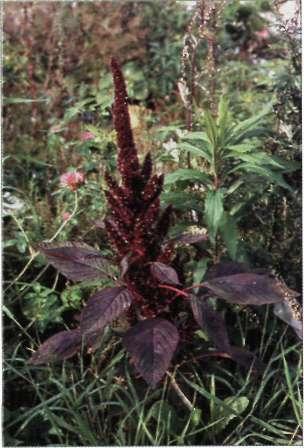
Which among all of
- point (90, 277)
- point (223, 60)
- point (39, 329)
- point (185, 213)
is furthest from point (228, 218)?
point (223, 60)

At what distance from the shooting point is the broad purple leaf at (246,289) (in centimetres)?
202

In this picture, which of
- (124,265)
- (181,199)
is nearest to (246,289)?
(124,265)

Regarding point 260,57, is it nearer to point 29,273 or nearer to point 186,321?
point 29,273

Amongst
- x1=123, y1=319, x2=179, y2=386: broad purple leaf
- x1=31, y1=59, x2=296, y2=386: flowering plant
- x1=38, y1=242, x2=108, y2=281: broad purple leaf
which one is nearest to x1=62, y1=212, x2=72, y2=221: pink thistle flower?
x1=31, y1=59, x2=296, y2=386: flowering plant

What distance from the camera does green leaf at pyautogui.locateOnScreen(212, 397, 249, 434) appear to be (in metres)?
2.21

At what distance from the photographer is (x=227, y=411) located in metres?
2.21

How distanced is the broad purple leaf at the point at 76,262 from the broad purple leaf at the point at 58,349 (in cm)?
19

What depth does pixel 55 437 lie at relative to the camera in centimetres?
236

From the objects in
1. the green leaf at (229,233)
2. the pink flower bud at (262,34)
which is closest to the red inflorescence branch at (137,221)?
the green leaf at (229,233)

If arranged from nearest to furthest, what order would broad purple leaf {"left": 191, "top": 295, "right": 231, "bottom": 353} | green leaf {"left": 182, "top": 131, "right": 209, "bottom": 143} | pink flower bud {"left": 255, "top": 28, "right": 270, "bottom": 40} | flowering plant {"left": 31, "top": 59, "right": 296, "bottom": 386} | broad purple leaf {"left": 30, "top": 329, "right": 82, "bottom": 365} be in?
flowering plant {"left": 31, "top": 59, "right": 296, "bottom": 386}
broad purple leaf {"left": 191, "top": 295, "right": 231, "bottom": 353}
broad purple leaf {"left": 30, "top": 329, "right": 82, "bottom": 365}
green leaf {"left": 182, "top": 131, "right": 209, "bottom": 143}
pink flower bud {"left": 255, "top": 28, "right": 270, "bottom": 40}

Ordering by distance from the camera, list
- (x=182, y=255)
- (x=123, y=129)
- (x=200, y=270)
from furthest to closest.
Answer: (x=182, y=255) → (x=200, y=270) → (x=123, y=129)

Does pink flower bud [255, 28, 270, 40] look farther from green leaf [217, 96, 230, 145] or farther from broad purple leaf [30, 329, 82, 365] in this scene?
broad purple leaf [30, 329, 82, 365]

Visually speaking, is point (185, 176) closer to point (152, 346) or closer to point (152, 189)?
point (152, 189)

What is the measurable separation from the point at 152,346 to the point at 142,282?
0.24 m
